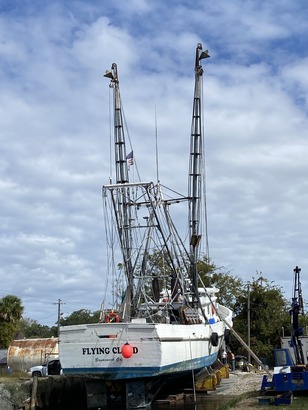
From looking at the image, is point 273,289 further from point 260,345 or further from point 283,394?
point 283,394

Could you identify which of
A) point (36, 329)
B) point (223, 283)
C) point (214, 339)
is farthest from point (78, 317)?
point (214, 339)

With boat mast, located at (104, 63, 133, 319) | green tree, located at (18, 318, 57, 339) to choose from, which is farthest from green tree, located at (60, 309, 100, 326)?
boat mast, located at (104, 63, 133, 319)

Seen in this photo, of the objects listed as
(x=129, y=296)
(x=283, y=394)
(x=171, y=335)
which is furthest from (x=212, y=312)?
(x=283, y=394)

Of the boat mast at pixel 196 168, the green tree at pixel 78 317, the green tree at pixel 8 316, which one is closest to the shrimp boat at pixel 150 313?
the boat mast at pixel 196 168

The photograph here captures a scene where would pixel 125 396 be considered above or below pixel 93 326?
below

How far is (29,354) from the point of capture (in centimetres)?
4519

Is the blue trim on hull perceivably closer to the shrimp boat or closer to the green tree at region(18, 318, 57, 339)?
the shrimp boat

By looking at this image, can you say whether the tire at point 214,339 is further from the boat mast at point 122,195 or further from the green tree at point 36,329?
the green tree at point 36,329

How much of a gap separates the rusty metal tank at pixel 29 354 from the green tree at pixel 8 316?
8053 mm

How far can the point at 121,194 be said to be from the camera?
35562 mm

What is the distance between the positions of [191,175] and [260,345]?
27.4 m

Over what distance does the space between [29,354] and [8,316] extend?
9.24m

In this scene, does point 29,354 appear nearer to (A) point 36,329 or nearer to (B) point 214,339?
(B) point 214,339

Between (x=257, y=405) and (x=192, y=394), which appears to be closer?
(x=257, y=405)
